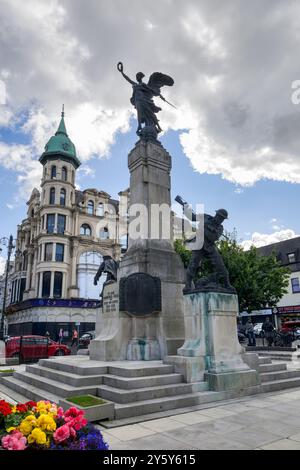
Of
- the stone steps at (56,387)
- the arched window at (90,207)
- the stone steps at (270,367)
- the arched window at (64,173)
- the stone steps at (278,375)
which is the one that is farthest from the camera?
the arched window at (90,207)

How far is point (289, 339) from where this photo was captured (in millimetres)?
22562

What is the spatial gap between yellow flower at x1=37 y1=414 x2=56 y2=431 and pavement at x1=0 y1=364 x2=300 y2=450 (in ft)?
6.26

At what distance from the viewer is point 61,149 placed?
159 feet

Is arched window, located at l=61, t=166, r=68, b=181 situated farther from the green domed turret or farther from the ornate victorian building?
the green domed turret

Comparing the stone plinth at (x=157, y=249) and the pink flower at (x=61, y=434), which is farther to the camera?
the stone plinth at (x=157, y=249)

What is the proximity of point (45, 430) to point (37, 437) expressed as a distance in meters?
0.22

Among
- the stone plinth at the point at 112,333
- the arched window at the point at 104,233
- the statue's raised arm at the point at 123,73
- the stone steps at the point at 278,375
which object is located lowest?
the stone steps at the point at 278,375

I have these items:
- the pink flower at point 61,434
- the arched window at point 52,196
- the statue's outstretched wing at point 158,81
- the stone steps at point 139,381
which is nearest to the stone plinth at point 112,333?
the stone steps at point 139,381

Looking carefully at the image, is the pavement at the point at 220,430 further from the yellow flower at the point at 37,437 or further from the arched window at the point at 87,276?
the arched window at the point at 87,276

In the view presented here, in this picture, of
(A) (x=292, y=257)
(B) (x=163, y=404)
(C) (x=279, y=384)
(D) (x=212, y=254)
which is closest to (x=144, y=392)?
(B) (x=163, y=404)

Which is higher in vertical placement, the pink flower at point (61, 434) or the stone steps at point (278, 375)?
the pink flower at point (61, 434)

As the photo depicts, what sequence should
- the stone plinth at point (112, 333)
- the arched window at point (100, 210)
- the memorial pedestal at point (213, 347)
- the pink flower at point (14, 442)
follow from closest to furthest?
the pink flower at point (14, 442) < the memorial pedestal at point (213, 347) < the stone plinth at point (112, 333) < the arched window at point (100, 210)

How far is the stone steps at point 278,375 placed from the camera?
9539 millimetres

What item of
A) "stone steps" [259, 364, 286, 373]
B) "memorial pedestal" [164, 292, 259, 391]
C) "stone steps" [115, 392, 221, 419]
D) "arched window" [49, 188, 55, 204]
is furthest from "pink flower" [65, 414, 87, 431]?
"arched window" [49, 188, 55, 204]
